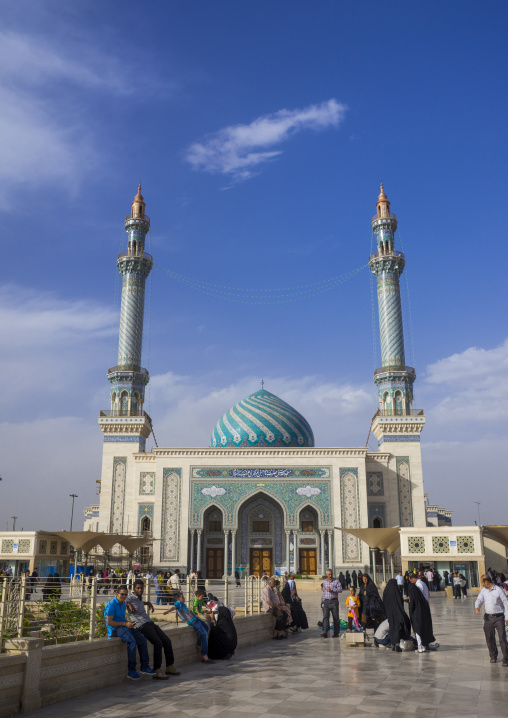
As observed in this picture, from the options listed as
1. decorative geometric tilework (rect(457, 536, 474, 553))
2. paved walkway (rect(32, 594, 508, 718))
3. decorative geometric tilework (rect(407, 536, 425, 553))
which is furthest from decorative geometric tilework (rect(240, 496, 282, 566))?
paved walkway (rect(32, 594, 508, 718))

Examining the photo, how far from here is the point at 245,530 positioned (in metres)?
27.3

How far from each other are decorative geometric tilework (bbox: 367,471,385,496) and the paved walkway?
19423mm

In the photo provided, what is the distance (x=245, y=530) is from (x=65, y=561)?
23.8 ft

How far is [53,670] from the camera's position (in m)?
5.37

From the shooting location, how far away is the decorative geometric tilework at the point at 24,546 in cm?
2389

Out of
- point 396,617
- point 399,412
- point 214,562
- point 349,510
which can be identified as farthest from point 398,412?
point 396,617

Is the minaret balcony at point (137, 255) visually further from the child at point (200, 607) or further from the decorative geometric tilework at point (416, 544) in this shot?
the child at point (200, 607)

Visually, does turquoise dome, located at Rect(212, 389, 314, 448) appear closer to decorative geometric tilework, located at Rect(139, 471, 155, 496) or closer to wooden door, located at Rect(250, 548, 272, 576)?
decorative geometric tilework, located at Rect(139, 471, 155, 496)

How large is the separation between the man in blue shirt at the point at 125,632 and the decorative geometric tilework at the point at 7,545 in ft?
64.8

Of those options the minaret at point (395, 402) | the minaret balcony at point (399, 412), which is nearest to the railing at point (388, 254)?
the minaret at point (395, 402)

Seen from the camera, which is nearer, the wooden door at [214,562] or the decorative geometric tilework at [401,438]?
the wooden door at [214,562]

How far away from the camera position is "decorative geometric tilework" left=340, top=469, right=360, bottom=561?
85.8ft

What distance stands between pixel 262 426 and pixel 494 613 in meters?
22.9

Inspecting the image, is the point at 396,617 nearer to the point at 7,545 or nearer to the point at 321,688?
the point at 321,688
